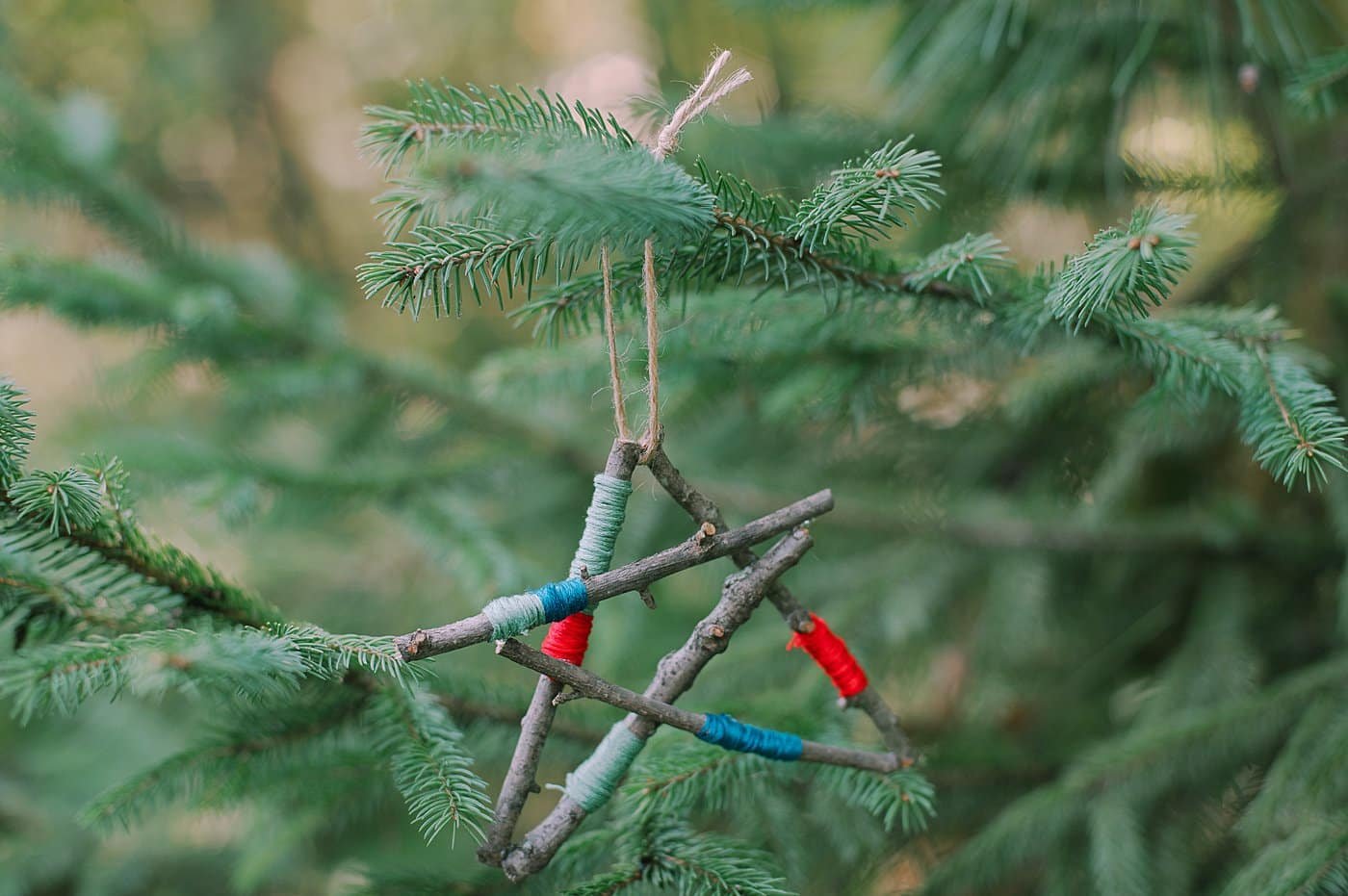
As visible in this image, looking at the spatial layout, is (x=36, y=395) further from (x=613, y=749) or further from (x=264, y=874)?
(x=613, y=749)

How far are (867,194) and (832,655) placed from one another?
326 millimetres

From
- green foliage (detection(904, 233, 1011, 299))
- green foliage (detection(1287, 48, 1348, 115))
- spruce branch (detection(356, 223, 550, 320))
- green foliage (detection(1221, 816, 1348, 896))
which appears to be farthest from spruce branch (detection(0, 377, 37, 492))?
green foliage (detection(1287, 48, 1348, 115))

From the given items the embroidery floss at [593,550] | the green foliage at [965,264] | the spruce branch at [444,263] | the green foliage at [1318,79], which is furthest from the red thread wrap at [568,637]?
the green foliage at [1318,79]

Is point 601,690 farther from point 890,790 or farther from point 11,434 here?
point 11,434

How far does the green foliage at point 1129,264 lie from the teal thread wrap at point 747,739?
13.5 inches

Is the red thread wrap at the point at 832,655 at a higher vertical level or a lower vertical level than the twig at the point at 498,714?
lower

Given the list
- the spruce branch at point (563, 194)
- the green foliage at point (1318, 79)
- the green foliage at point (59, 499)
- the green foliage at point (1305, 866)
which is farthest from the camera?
the green foliage at point (1318, 79)

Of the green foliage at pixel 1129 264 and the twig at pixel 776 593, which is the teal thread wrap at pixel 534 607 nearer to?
the twig at pixel 776 593

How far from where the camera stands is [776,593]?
25.4 inches

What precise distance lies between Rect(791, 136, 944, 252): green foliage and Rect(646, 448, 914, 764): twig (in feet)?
0.56

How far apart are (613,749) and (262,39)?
266cm

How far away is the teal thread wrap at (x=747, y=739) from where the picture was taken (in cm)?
61

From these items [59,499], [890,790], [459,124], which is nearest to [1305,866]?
[890,790]

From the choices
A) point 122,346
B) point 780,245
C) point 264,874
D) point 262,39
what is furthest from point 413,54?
point 780,245
